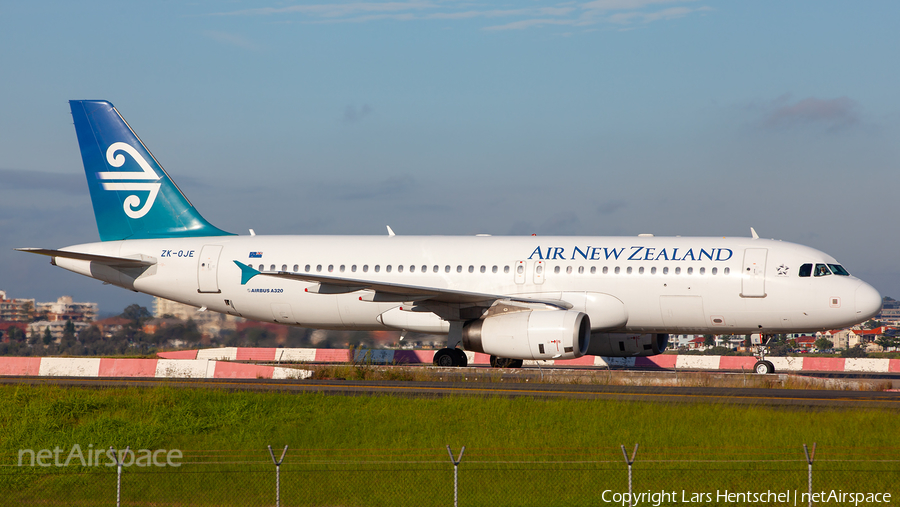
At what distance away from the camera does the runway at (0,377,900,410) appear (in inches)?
750

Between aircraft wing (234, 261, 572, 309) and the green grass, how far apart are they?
6.21 metres

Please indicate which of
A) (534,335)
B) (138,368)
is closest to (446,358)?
(534,335)

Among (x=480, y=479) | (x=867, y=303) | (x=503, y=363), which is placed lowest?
(x=480, y=479)

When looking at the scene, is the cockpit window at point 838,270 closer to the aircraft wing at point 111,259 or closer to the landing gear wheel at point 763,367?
the landing gear wheel at point 763,367

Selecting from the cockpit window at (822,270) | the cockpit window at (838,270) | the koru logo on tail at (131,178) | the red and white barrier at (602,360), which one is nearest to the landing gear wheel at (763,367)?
the cockpit window at (822,270)

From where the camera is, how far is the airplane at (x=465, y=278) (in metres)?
25.4

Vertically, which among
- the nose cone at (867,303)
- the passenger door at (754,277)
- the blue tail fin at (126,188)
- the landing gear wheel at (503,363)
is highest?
the blue tail fin at (126,188)

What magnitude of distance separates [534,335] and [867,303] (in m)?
9.39

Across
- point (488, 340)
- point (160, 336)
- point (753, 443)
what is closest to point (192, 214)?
point (160, 336)

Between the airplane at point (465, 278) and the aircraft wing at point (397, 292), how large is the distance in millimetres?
61

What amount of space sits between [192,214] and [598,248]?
46.1 feet

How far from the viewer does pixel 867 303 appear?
25.0 meters

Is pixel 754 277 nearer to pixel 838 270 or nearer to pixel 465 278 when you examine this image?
pixel 838 270

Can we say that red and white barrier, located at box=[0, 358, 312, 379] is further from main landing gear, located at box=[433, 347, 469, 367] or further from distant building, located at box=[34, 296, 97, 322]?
distant building, located at box=[34, 296, 97, 322]
